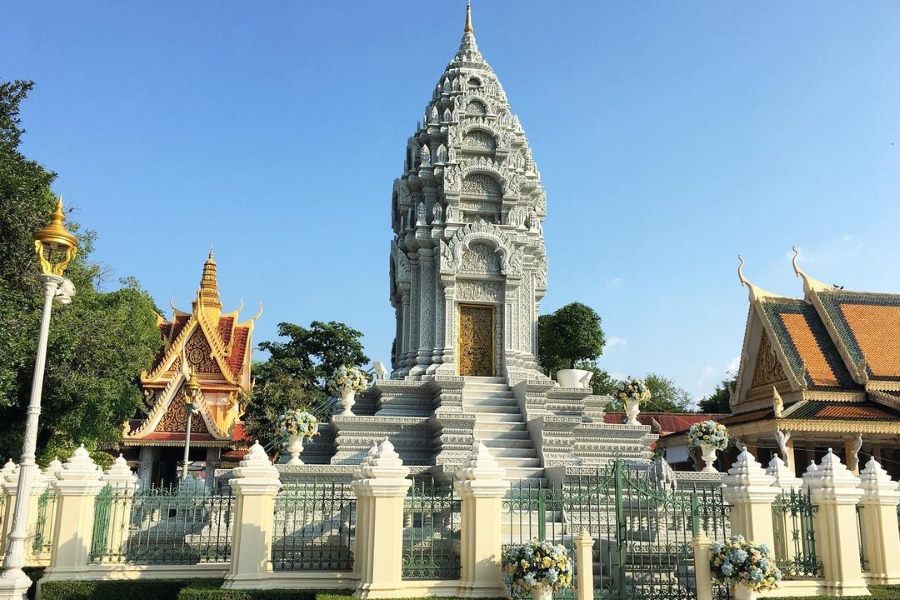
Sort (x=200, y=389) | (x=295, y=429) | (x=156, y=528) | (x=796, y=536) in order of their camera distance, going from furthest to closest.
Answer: (x=200, y=389) → (x=295, y=429) → (x=156, y=528) → (x=796, y=536)

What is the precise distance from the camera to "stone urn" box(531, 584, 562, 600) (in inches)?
325

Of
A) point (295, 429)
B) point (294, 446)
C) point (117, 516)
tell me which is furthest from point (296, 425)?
point (117, 516)

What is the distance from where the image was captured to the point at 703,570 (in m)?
8.93

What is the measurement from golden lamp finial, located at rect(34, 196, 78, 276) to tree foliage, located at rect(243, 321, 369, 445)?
2166 cm

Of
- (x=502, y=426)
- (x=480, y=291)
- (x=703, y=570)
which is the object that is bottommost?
(x=703, y=570)

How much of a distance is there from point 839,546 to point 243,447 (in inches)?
996

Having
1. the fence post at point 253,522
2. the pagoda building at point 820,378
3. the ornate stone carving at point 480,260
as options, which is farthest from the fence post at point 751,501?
the pagoda building at point 820,378

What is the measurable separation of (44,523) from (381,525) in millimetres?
7196

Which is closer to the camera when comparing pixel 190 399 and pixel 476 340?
pixel 476 340

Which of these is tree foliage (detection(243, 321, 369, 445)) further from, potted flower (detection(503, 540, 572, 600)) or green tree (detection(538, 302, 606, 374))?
potted flower (detection(503, 540, 572, 600))

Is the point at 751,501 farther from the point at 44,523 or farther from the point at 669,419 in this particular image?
the point at 669,419

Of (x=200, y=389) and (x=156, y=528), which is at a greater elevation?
(x=200, y=389)

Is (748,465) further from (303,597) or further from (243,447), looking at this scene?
(243,447)

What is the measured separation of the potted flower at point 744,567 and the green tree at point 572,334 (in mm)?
22540
